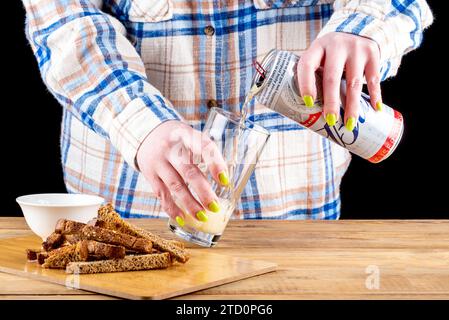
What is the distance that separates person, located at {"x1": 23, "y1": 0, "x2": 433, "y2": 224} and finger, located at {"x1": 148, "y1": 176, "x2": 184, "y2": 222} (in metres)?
0.02

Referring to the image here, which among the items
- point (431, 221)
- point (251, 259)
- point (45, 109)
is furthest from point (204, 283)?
point (45, 109)

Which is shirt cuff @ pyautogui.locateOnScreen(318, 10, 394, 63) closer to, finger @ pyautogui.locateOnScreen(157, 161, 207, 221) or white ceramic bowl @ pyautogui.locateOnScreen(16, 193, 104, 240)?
finger @ pyautogui.locateOnScreen(157, 161, 207, 221)

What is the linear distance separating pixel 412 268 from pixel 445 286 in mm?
135

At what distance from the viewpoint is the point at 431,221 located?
6.74 feet

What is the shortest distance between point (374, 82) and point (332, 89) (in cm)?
14

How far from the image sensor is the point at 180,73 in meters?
2.18

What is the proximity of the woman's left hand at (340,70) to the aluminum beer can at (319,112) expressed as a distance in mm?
17

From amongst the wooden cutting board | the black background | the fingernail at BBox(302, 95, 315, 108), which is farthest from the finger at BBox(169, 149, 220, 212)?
the black background

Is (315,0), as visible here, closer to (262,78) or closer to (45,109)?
(262,78)

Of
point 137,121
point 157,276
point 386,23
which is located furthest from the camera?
point 386,23

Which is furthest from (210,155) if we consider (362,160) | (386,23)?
(362,160)

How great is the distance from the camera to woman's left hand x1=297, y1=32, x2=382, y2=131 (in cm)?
158

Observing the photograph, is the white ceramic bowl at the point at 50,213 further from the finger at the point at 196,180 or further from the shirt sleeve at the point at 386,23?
the shirt sleeve at the point at 386,23

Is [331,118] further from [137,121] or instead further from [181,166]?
[137,121]
